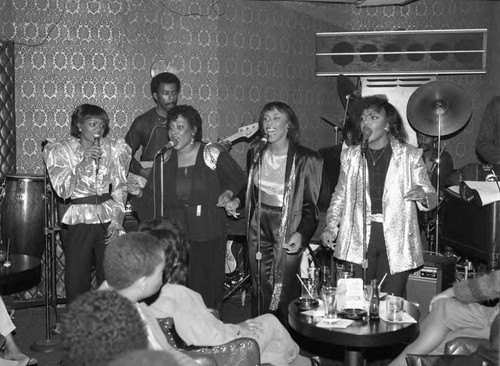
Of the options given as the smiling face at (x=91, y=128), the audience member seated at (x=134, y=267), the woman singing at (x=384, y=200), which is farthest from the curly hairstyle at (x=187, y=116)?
the audience member seated at (x=134, y=267)

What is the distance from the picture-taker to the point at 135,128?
676 centimetres

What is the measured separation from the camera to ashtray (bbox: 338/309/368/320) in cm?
426

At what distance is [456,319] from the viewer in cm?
428

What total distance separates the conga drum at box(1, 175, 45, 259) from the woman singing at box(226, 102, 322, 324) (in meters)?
2.20

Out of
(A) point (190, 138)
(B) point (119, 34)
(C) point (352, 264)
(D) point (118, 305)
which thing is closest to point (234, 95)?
(B) point (119, 34)

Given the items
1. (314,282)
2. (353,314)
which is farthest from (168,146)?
(353,314)

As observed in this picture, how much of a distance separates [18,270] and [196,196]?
1.28 metres

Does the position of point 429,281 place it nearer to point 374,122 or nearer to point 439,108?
point 374,122

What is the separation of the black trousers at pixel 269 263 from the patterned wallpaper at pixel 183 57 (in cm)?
289

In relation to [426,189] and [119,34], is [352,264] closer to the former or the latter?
[426,189]

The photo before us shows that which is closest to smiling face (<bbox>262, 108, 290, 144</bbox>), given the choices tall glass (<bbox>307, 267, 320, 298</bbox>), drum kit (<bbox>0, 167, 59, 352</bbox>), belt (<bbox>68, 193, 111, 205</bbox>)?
tall glass (<bbox>307, 267, 320, 298</bbox>)

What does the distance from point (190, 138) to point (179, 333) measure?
2213mm

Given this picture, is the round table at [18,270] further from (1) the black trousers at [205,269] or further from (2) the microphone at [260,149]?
(2) the microphone at [260,149]

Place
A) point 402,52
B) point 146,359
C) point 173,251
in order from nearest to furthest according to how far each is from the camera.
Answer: point 146,359 → point 173,251 → point 402,52
